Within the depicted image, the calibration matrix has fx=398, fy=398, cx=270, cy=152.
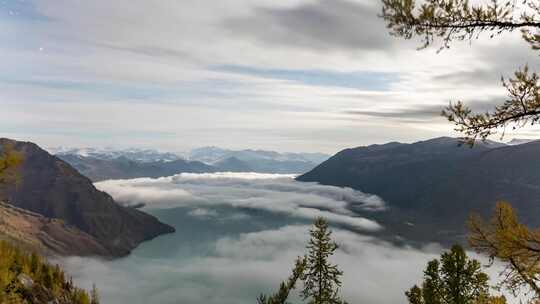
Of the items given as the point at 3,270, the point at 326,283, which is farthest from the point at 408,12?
the point at 326,283

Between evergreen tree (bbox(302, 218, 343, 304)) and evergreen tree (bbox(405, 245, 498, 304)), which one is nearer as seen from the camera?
evergreen tree (bbox(302, 218, 343, 304))

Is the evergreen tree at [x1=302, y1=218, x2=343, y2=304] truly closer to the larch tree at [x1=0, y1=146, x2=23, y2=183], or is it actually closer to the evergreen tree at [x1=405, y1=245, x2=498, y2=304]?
the evergreen tree at [x1=405, y1=245, x2=498, y2=304]

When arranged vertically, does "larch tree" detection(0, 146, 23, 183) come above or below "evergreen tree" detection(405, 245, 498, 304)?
above

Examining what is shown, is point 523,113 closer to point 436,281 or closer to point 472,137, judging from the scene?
point 472,137

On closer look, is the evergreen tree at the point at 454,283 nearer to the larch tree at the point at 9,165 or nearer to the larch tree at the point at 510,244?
the larch tree at the point at 510,244

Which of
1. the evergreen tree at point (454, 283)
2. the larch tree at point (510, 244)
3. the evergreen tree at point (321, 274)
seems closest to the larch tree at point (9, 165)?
the larch tree at point (510, 244)

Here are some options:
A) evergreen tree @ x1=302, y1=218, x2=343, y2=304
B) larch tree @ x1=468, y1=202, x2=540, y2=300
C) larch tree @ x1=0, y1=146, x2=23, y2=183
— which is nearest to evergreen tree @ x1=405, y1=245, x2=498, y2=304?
evergreen tree @ x1=302, y1=218, x2=343, y2=304

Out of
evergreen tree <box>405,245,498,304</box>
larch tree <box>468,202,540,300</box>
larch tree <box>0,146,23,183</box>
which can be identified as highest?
larch tree <box>0,146,23,183</box>

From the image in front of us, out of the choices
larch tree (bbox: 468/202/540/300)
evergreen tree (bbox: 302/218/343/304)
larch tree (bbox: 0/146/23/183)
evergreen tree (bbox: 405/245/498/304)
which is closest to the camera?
larch tree (bbox: 468/202/540/300)
